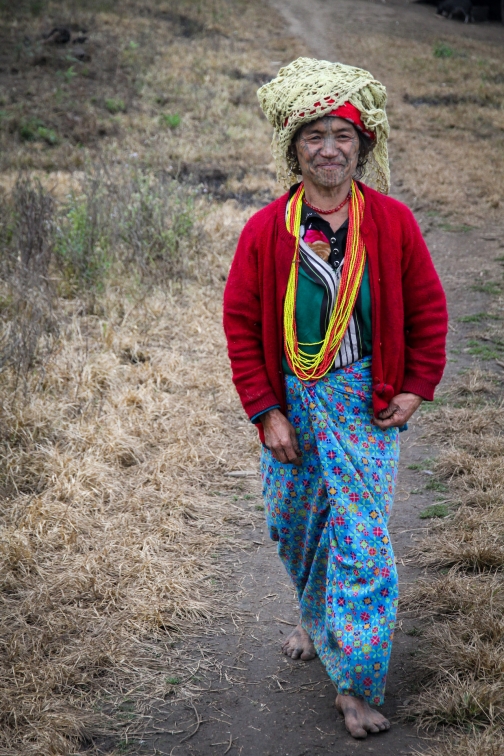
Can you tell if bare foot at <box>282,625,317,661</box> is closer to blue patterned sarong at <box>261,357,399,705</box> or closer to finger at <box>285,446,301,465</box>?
blue patterned sarong at <box>261,357,399,705</box>

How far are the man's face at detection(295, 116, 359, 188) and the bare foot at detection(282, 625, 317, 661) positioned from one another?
160 cm

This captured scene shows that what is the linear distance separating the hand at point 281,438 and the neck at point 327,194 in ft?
2.09

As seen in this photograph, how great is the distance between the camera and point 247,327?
7.74ft

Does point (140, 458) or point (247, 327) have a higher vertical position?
point (247, 327)

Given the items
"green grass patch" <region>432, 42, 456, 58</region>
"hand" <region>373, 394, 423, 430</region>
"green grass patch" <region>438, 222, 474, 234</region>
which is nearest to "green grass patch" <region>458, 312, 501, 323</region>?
"green grass patch" <region>438, 222, 474, 234</region>

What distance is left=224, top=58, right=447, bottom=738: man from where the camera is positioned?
224 cm

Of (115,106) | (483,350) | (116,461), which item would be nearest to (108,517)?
(116,461)

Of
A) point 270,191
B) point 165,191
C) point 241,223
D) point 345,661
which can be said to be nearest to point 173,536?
point 345,661

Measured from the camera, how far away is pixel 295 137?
2.36m

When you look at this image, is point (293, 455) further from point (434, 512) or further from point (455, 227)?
point (455, 227)

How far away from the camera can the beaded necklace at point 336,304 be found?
224cm

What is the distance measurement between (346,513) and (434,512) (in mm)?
1506

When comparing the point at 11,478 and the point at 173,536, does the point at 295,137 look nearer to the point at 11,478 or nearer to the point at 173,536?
the point at 173,536

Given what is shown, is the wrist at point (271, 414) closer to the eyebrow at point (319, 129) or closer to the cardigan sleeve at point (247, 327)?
the cardigan sleeve at point (247, 327)
